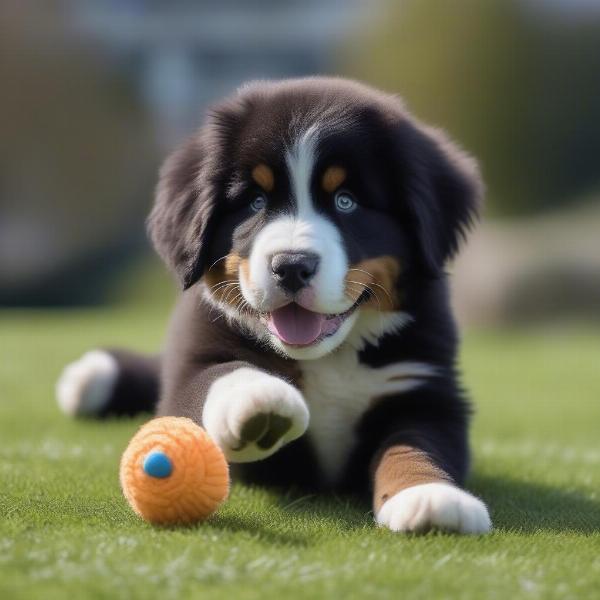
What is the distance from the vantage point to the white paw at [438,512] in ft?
8.89

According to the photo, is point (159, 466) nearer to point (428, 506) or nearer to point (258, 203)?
point (428, 506)

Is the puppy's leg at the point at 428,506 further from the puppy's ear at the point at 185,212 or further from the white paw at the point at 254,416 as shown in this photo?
the puppy's ear at the point at 185,212

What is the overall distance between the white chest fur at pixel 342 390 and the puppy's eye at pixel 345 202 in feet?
1.52

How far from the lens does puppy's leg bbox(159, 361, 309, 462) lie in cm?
276

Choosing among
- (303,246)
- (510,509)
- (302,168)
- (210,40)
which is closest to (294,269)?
(303,246)

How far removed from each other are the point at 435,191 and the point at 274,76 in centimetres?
399

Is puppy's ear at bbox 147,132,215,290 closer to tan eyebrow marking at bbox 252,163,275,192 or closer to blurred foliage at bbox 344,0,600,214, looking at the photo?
tan eyebrow marking at bbox 252,163,275,192

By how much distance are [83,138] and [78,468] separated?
19.2m

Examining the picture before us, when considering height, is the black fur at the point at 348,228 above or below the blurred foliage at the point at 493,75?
below

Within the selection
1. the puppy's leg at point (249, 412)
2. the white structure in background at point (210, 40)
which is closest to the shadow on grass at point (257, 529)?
the puppy's leg at point (249, 412)

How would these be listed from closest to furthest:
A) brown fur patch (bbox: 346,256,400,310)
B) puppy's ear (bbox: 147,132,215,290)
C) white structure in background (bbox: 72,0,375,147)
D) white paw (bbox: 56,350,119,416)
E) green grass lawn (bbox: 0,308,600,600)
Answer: green grass lawn (bbox: 0,308,600,600) < brown fur patch (bbox: 346,256,400,310) < puppy's ear (bbox: 147,132,215,290) < white paw (bbox: 56,350,119,416) < white structure in background (bbox: 72,0,375,147)

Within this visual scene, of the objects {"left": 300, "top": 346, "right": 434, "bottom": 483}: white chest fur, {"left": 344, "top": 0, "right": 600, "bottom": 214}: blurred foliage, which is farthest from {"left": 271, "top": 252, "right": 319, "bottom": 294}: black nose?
{"left": 344, "top": 0, "right": 600, "bottom": 214}: blurred foliage

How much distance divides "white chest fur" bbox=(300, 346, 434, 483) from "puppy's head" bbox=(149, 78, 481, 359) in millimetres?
160

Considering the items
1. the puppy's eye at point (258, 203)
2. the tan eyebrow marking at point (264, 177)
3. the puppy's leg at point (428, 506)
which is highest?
the tan eyebrow marking at point (264, 177)
